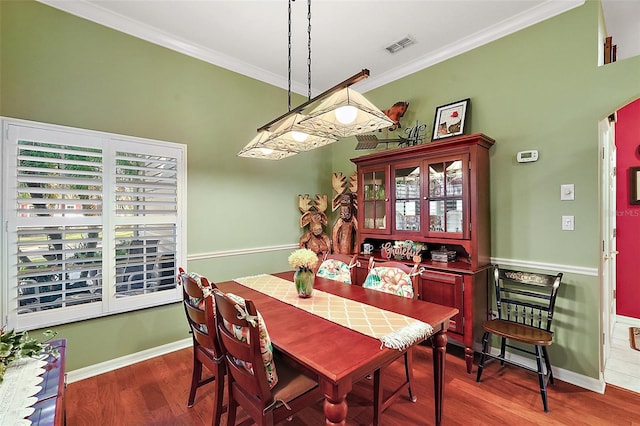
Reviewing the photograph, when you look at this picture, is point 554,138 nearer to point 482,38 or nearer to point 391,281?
point 482,38

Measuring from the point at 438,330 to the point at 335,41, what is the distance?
279 cm

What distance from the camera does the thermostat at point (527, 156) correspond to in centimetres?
255

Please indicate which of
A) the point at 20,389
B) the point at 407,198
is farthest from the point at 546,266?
the point at 20,389

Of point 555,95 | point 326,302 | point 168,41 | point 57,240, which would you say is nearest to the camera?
point 326,302

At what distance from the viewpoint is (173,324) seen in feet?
9.66

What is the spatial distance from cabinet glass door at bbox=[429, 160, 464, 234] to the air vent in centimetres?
128

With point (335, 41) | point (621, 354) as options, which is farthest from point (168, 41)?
point (621, 354)

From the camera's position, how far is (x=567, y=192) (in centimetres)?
240

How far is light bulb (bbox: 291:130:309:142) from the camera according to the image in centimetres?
215

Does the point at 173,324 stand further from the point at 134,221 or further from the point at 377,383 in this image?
the point at 377,383

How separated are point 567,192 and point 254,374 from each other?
2717 millimetres

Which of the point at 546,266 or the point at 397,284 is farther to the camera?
the point at 546,266

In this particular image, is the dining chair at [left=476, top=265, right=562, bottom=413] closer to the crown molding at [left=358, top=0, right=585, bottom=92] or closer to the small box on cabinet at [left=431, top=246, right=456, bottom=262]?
the small box on cabinet at [left=431, top=246, right=456, bottom=262]

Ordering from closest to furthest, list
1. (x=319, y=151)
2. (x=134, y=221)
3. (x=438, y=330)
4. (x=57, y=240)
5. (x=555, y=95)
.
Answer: (x=438, y=330) < (x=57, y=240) < (x=555, y=95) < (x=134, y=221) < (x=319, y=151)
